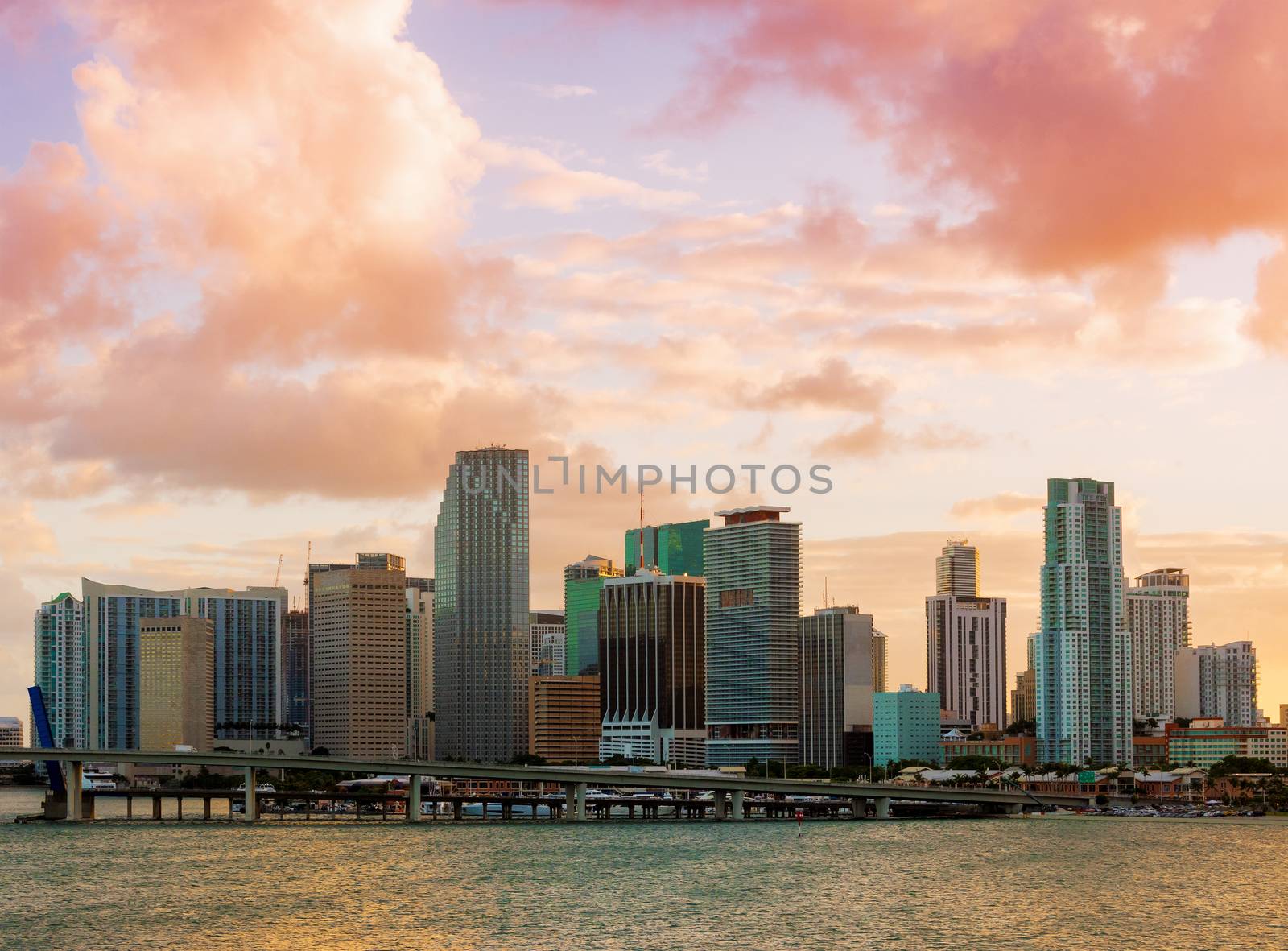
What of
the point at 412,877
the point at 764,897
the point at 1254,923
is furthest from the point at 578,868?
the point at 1254,923

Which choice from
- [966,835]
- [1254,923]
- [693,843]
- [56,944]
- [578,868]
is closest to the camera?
[56,944]

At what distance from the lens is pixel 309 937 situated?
9931 cm

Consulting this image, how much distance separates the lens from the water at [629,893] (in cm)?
10056

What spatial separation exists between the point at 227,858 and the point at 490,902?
43.0 meters

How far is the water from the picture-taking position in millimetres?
100562

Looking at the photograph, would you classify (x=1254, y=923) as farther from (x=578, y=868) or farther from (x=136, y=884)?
(x=136, y=884)

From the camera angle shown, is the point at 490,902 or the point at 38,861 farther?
the point at 38,861

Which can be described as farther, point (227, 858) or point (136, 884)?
point (227, 858)

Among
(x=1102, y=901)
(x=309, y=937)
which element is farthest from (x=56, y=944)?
(x=1102, y=901)

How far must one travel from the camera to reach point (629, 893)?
123 m

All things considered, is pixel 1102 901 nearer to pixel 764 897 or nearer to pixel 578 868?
pixel 764 897

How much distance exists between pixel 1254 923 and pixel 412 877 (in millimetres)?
Result: 57318

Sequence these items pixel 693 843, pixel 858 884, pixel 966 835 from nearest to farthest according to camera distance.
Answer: pixel 858 884, pixel 693 843, pixel 966 835

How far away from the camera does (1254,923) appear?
110 metres
